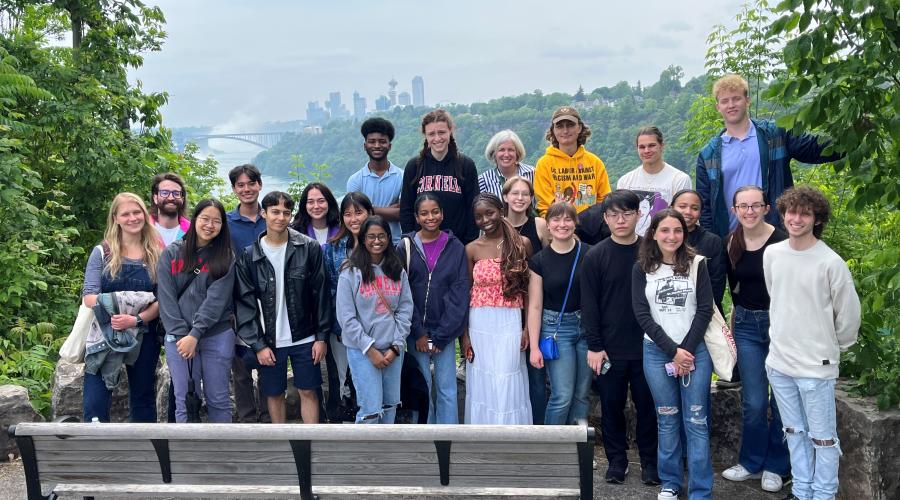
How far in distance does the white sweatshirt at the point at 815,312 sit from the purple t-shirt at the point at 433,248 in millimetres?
1975

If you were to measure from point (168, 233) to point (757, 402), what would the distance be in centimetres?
392

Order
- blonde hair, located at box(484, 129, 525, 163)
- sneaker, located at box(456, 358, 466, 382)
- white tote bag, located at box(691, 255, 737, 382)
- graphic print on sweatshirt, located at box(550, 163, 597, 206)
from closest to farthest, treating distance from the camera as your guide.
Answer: white tote bag, located at box(691, 255, 737, 382) → sneaker, located at box(456, 358, 466, 382) → graphic print on sweatshirt, located at box(550, 163, 597, 206) → blonde hair, located at box(484, 129, 525, 163)

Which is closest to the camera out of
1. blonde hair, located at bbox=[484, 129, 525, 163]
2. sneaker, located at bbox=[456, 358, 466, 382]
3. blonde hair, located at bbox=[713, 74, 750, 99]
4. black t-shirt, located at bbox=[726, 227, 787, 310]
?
black t-shirt, located at bbox=[726, 227, 787, 310]

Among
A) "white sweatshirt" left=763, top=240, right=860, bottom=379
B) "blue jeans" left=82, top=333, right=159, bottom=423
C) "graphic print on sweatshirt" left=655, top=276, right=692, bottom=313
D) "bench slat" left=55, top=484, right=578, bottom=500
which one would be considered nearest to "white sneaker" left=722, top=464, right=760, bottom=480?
"white sweatshirt" left=763, top=240, right=860, bottom=379

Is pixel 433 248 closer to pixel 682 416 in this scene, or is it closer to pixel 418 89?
pixel 682 416

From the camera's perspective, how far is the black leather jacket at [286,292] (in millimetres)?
4859

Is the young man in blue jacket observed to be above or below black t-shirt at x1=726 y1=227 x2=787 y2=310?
above

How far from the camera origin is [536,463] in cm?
362

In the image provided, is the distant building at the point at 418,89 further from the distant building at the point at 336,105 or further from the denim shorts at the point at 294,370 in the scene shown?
the denim shorts at the point at 294,370

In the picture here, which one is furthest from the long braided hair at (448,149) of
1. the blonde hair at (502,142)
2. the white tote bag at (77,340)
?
the white tote bag at (77,340)

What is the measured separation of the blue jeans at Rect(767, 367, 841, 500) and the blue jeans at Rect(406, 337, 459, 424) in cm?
188

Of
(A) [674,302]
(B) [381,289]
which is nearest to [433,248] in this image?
(B) [381,289]

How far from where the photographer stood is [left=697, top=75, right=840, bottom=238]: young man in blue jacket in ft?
17.0

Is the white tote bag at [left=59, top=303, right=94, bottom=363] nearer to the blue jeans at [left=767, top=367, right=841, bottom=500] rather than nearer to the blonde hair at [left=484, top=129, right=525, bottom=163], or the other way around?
the blonde hair at [left=484, top=129, right=525, bottom=163]
